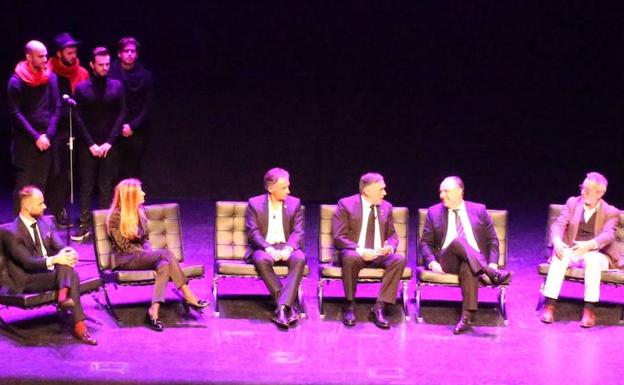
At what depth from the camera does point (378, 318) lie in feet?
22.4

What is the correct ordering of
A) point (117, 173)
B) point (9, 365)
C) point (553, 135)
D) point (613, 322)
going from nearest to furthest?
1. point (9, 365)
2. point (613, 322)
3. point (117, 173)
4. point (553, 135)

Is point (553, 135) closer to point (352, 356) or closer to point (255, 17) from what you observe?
point (255, 17)

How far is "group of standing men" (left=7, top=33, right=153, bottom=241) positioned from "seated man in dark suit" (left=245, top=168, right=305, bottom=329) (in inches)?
84.9

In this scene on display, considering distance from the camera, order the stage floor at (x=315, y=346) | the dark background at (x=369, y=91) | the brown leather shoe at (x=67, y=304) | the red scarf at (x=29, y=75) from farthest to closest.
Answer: the dark background at (x=369, y=91) → the red scarf at (x=29, y=75) → the brown leather shoe at (x=67, y=304) → the stage floor at (x=315, y=346)

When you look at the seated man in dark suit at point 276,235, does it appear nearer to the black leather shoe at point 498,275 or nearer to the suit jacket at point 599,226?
the black leather shoe at point 498,275

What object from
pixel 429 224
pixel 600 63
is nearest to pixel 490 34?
pixel 600 63

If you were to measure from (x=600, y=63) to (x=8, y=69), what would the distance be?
24.1ft

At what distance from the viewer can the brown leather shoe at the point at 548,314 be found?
6.96 m

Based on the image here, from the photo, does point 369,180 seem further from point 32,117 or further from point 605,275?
point 32,117

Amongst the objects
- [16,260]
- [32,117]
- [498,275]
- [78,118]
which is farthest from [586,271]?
[32,117]

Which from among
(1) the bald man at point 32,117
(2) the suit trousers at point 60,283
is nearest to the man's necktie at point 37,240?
(2) the suit trousers at point 60,283

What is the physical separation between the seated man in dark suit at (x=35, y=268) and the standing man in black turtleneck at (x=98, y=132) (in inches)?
93.5

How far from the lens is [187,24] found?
35.4 ft

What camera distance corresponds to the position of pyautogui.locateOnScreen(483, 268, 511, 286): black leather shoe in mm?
6840
